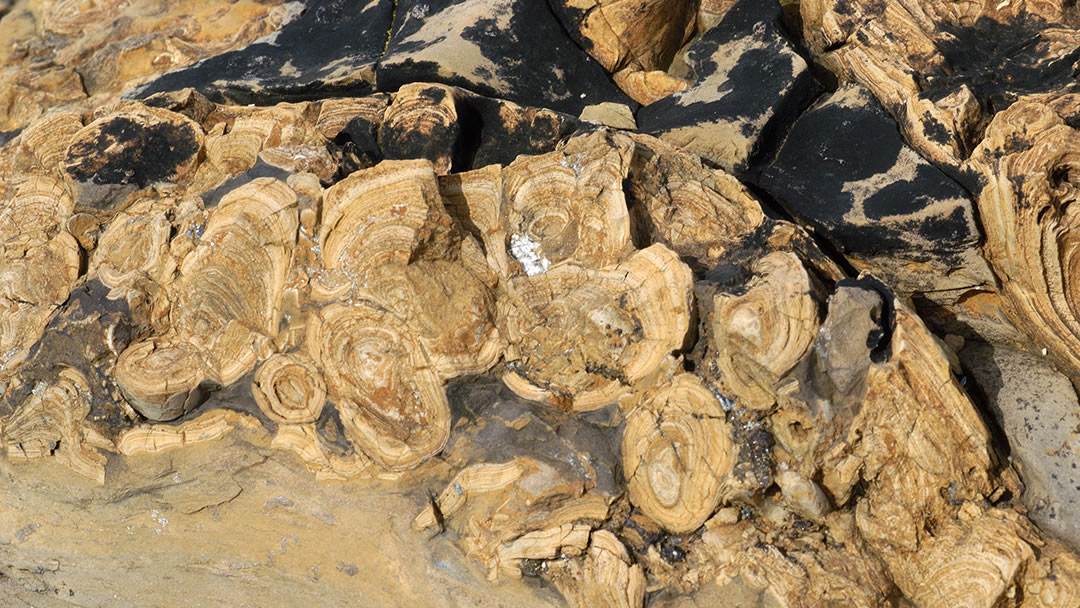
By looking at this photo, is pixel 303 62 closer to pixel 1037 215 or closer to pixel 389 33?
pixel 389 33

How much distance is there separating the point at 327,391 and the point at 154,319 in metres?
0.98

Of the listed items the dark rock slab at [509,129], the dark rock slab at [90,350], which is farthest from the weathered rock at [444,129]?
the dark rock slab at [90,350]

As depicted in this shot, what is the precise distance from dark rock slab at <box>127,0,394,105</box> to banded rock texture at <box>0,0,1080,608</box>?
1.30 feet

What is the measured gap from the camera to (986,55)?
A: 4645 millimetres

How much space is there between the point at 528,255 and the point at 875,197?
1853mm

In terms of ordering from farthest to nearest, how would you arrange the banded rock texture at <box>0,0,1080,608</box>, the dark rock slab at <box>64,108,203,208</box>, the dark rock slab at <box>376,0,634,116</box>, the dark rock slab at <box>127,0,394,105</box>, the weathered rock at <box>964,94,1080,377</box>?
1. the dark rock slab at <box>127,0,394,105</box>
2. the dark rock slab at <box>376,0,634,116</box>
3. the dark rock slab at <box>64,108,203,208</box>
4. the weathered rock at <box>964,94,1080,377</box>
5. the banded rock texture at <box>0,0,1080,608</box>

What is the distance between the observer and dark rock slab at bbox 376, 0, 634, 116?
481 centimetres

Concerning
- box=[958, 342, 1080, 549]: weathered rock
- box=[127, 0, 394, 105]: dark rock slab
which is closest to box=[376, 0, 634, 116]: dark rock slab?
box=[127, 0, 394, 105]: dark rock slab

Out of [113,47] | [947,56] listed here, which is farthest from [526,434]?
[113,47]

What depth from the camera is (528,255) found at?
3848mm

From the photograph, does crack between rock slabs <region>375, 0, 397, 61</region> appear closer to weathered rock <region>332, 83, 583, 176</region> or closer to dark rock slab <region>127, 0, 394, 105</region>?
dark rock slab <region>127, 0, 394, 105</region>

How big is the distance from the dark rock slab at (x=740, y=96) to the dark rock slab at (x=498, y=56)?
18.4 inches

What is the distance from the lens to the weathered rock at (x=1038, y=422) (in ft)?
11.5

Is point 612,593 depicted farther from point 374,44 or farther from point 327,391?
point 374,44
